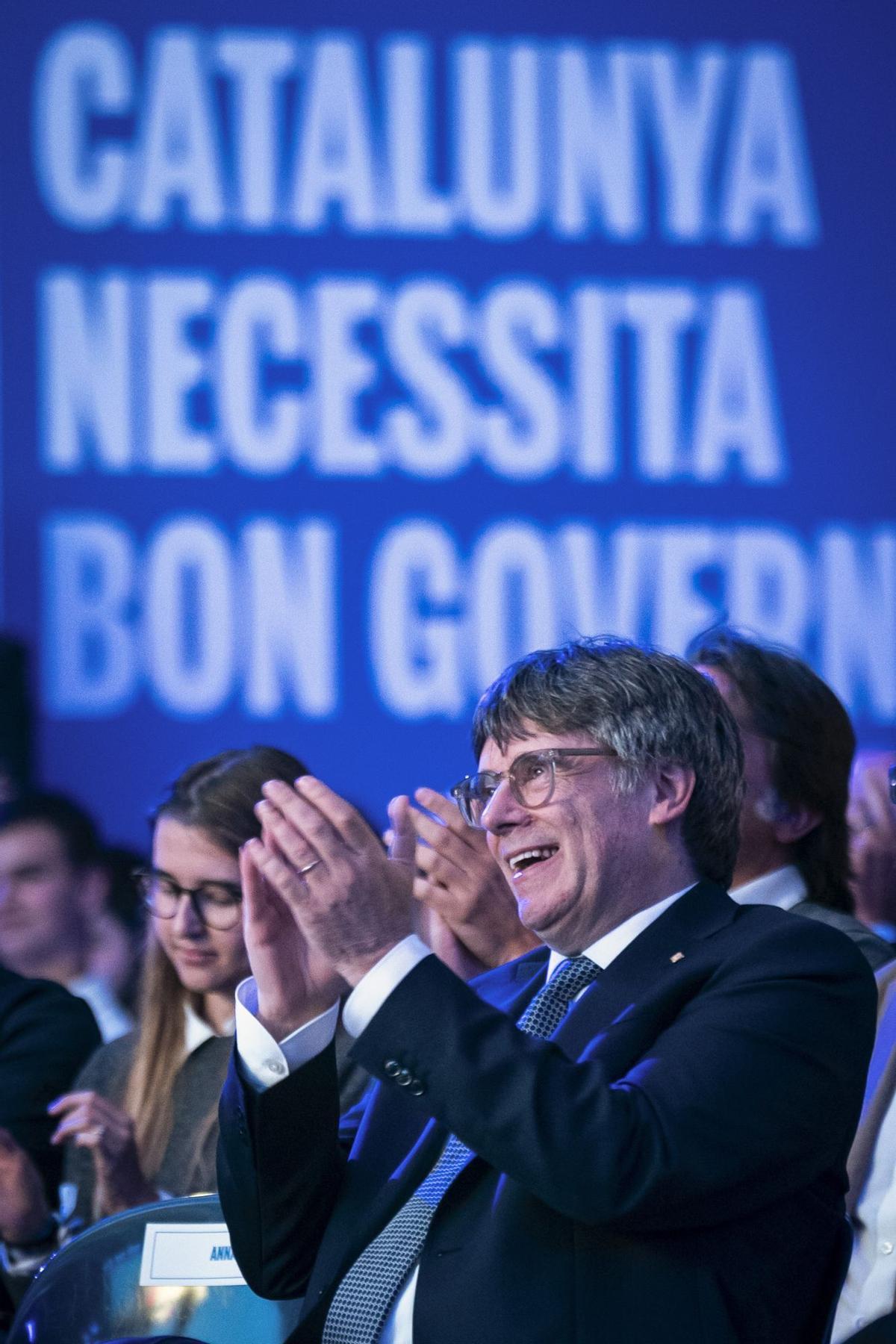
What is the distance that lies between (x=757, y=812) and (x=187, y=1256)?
3.85 feet

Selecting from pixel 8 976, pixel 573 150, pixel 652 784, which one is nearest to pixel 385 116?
pixel 573 150

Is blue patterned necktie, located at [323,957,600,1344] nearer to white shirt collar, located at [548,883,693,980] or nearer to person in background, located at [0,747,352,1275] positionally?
white shirt collar, located at [548,883,693,980]

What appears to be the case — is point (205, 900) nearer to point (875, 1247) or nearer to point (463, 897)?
point (463, 897)

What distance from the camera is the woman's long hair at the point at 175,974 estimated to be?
9.58ft

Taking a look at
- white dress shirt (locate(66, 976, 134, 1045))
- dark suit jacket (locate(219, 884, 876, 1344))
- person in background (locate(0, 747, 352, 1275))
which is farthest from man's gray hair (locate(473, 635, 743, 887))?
white dress shirt (locate(66, 976, 134, 1045))

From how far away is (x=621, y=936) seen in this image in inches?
78.5

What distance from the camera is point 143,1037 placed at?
3.08 m

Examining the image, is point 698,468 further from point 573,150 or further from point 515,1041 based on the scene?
point 515,1041

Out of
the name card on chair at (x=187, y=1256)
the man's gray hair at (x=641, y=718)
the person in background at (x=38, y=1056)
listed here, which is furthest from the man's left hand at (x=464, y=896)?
the person in background at (x=38, y=1056)

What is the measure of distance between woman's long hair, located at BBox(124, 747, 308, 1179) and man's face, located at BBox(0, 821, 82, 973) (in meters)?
1.49

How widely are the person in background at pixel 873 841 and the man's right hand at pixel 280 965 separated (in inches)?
65.3

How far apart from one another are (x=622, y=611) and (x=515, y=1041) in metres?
2.94

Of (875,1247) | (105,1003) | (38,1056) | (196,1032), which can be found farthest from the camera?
(105,1003)

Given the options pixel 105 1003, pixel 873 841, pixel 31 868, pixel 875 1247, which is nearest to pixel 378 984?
pixel 875 1247
